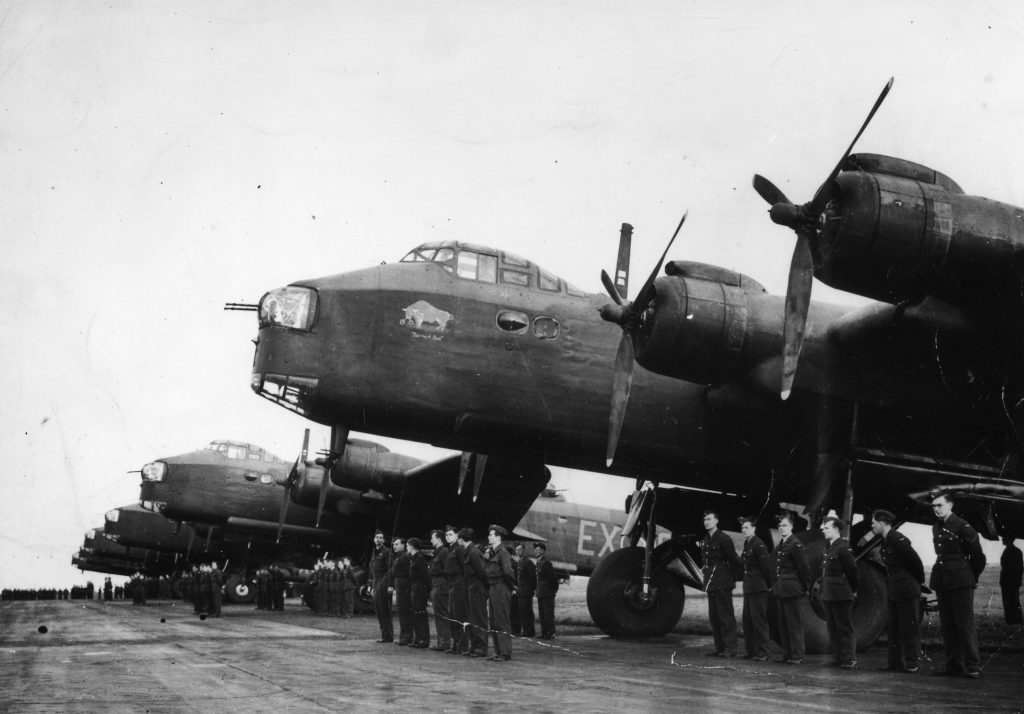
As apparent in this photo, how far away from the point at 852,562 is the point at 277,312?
792 cm

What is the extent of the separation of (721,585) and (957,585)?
3.33 m

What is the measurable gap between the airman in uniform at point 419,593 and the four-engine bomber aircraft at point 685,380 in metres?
1.79

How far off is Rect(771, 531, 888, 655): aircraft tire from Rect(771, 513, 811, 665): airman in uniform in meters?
0.81

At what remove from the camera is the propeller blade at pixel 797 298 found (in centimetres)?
1018

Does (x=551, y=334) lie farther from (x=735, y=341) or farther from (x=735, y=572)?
(x=735, y=572)

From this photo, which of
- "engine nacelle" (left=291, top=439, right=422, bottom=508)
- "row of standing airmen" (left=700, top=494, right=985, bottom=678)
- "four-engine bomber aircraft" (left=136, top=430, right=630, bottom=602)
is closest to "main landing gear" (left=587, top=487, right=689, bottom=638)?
"row of standing airmen" (left=700, top=494, right=985, bottom=678)

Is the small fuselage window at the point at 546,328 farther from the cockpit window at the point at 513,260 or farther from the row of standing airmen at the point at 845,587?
the row of standing airmen at the point at 845,587

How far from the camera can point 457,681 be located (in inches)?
336

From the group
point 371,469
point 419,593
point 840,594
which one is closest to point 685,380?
point 840,594

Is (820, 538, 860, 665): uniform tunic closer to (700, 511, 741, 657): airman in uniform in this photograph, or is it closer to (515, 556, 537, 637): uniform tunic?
(700, 511, 741, 657): airman in uniform

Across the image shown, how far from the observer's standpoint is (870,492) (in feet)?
43.7

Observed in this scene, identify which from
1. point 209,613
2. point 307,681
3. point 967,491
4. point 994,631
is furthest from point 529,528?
point 307,681

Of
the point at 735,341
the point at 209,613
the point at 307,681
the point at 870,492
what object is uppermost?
the point at 735,341

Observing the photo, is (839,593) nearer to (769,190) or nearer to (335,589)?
(769,190)
